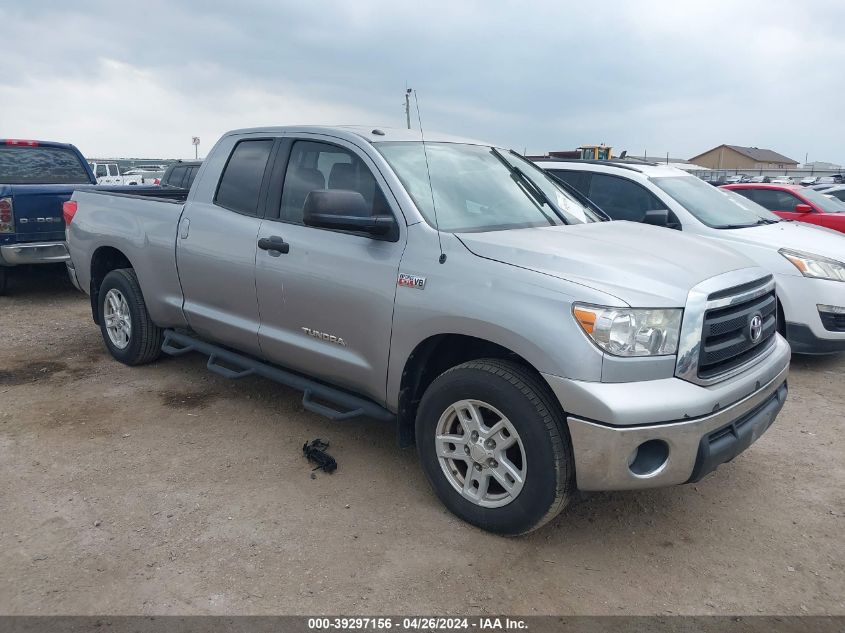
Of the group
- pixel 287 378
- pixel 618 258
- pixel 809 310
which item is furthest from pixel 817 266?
pixel 287 378

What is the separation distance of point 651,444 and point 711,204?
4.69m

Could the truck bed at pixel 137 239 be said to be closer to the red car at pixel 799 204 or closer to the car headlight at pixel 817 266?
the car headlight at pixel 817 266

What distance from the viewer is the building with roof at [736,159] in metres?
77.5

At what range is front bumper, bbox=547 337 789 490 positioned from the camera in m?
2.72

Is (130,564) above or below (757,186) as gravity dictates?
below

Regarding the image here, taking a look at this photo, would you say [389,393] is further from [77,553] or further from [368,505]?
[77,553]

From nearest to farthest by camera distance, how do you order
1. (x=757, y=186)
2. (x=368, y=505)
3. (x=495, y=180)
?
(x=368, y=505)
(x=495, y=180)
(x=757, y=186)

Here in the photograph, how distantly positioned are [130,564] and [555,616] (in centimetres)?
184

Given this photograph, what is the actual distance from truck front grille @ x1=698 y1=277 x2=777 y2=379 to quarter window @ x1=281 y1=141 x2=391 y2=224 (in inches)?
72.9

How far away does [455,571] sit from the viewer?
294cm

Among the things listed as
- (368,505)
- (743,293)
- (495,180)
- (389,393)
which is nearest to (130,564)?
(368,505)

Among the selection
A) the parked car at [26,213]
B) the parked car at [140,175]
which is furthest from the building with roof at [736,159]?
the parked car at [26,213]

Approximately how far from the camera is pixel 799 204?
9742 mm

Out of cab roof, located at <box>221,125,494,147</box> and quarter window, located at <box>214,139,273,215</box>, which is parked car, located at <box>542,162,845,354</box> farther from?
quarter window, located at <box>214,139,273,215</box>
